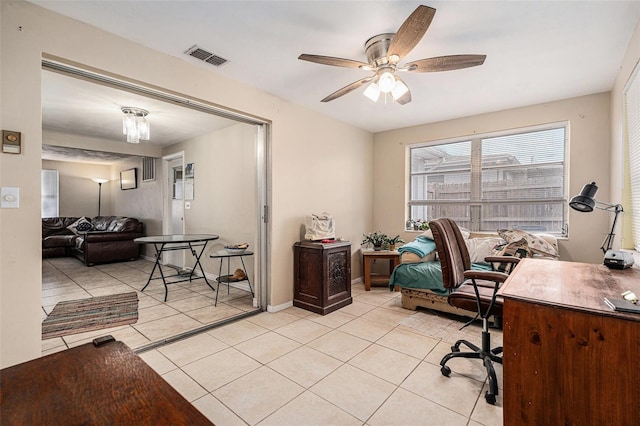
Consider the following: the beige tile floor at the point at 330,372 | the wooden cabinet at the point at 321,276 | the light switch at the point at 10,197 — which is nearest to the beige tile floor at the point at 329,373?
the beige tile floor at the point at 330,372

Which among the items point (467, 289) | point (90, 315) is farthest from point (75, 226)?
point (467, 289)

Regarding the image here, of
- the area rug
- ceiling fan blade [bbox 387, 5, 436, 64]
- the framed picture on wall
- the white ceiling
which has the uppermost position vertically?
the white ceiling

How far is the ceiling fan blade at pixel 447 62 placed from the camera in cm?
202

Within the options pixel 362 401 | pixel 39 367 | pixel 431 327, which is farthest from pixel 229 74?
pixel 431 327

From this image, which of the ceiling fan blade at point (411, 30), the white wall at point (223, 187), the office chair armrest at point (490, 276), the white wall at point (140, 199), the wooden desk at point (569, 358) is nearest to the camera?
the wooden desk at point (569, 358)

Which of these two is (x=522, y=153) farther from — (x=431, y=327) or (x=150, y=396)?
(x=150, y=396)

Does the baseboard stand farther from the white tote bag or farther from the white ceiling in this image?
the white ceiling

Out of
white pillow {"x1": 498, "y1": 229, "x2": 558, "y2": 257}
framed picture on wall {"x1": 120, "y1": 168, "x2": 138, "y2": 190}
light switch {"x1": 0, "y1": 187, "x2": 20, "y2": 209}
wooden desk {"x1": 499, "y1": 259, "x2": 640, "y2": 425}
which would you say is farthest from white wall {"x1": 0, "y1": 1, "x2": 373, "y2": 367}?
framed picture on wall {"x1": 120, "y1": 168, "x2": 138, "y2": 190}

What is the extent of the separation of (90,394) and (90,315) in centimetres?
321

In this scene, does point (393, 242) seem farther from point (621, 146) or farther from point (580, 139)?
point (621, 146)

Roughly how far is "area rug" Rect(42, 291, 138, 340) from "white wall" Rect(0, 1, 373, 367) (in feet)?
4.09

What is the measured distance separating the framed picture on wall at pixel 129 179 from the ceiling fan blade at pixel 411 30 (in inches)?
266

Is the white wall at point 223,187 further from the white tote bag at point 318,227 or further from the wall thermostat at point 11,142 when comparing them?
the wall thermostat at point 11,142

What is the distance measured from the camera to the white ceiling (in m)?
1.90
